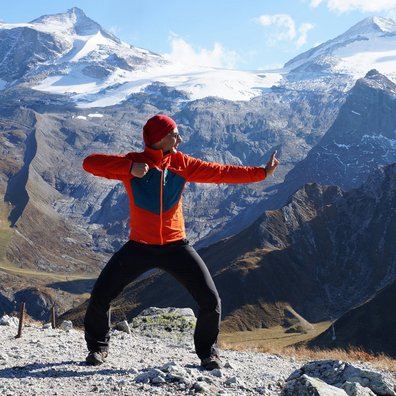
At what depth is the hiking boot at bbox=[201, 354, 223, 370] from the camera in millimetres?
9422

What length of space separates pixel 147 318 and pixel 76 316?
95.5 meters

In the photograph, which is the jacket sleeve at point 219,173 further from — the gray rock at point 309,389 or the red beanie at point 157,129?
the gray rock at point 309,389

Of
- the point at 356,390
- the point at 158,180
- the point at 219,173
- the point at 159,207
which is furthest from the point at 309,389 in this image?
the point at 158,180

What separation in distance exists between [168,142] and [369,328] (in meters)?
82.6

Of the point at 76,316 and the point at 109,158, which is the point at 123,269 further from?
the point at 76,316

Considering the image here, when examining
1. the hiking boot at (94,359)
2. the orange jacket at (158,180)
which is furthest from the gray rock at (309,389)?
the hiking boot at (94,359)

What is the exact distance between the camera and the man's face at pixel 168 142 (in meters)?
8.64

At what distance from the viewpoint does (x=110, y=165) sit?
27.7ft

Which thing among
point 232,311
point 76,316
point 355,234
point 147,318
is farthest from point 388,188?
point 147,318

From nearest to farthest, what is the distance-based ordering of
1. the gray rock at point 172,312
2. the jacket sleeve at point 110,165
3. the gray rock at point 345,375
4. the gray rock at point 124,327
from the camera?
the gray rock at point 345,375
the jacket sleeve at point 110,165
the gray rock at point 124,327
the gray rock at point 172,312

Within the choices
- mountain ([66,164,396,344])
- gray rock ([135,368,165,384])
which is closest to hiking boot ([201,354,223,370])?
gray rock ([135,368,165,384])

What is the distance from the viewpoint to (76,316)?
10962 centimetres

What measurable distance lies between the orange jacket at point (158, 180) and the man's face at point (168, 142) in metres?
0.08

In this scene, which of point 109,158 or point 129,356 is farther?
point 129,356
